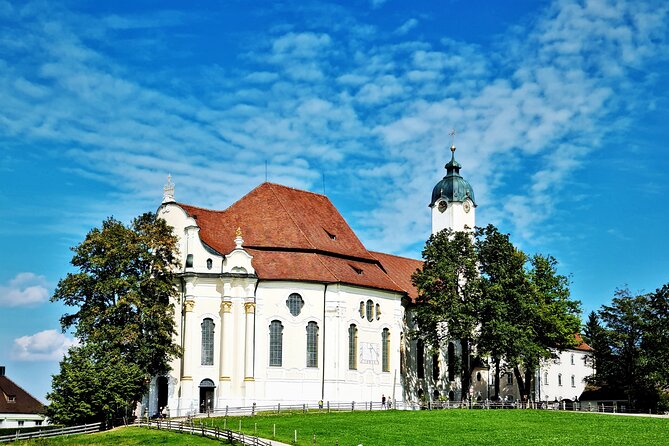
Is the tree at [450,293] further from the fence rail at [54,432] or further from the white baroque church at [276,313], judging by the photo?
the fence rail at [54,432]

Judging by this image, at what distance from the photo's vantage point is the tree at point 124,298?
5697 cm

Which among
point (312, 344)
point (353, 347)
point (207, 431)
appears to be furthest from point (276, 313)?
point (207, 431)

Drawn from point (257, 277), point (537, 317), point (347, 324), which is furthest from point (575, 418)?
point (257, 277)

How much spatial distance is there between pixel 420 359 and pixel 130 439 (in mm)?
33069

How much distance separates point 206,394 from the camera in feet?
206

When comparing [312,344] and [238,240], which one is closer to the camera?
[238,240]

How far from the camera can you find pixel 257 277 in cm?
6384

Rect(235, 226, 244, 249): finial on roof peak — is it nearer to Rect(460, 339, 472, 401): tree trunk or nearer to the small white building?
Rect(460, 339, 472, 401): tree trunk

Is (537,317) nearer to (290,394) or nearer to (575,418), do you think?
(575,418)

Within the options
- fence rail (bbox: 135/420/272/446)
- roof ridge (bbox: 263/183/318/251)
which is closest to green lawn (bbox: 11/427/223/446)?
fence rail (bbox: 135/420/272/446)

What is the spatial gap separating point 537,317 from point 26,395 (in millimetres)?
48973

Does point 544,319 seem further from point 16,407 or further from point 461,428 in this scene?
point 16,407

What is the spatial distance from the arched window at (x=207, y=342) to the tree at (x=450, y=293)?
52.5ft

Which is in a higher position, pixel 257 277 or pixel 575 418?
pixel 257 277
